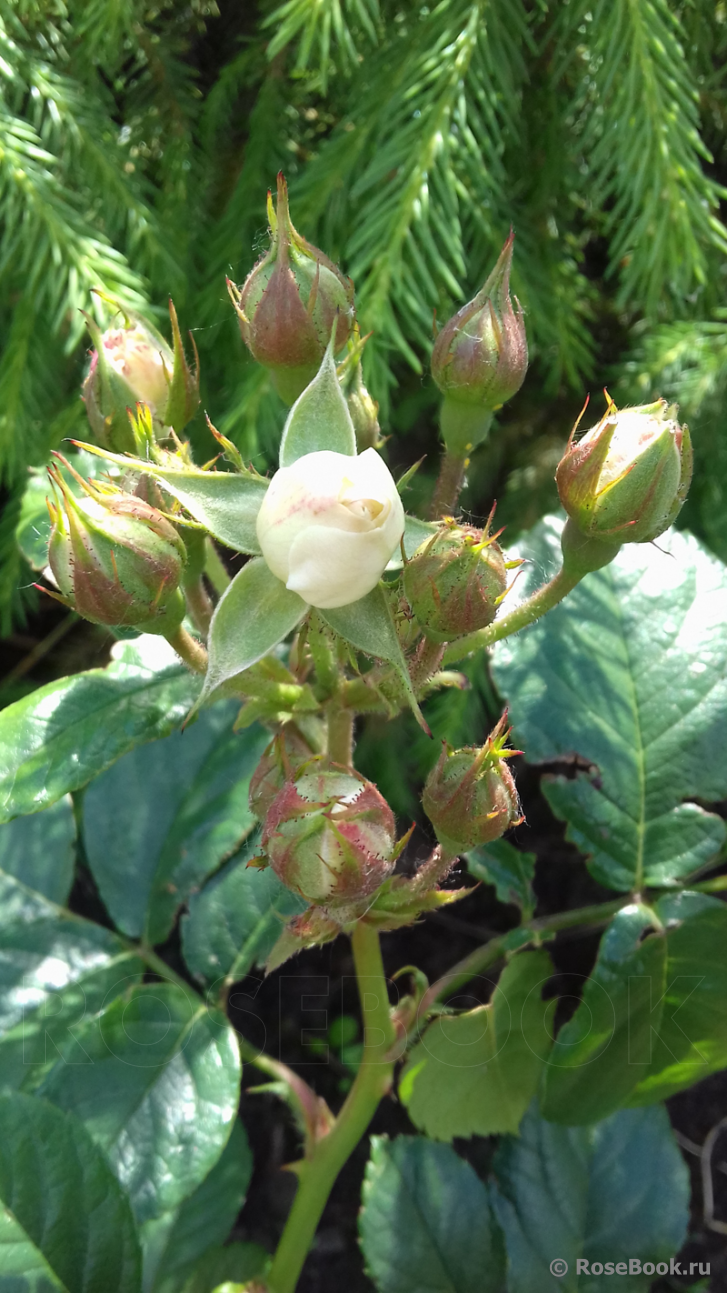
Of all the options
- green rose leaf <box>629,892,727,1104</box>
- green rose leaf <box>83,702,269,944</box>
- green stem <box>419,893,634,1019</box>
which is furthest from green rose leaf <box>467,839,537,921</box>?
green rose leaf <box>83,702,269,944</box>

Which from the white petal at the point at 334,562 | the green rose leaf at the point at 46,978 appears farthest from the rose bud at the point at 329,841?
the green rose leaf at the point at 46,978

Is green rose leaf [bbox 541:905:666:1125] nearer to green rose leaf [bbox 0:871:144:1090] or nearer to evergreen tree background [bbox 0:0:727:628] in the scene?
green rose leaf [bbox 0:871:144:1090]

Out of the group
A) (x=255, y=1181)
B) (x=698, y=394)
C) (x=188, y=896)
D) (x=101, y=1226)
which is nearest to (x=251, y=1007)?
(x=255, y=1181)

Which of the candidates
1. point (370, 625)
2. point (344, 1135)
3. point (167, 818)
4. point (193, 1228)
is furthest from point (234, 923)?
point (370, 625)

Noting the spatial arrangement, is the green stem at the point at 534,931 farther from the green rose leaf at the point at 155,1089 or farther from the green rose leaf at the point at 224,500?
the green rose leaf at the point at 224,500

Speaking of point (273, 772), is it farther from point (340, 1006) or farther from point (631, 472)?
point (340, 1006)

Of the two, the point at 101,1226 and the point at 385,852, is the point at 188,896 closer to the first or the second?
the point at 101,1226
